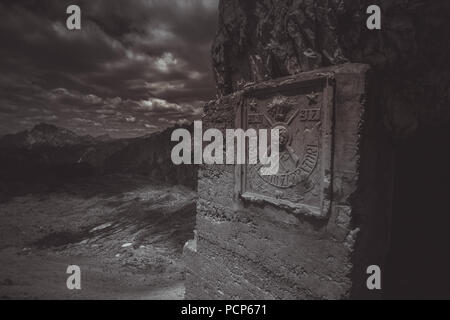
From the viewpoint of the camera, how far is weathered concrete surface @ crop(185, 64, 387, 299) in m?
2.18

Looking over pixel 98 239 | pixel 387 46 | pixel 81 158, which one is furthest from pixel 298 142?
pixel 81 158

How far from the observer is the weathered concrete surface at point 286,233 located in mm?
2184

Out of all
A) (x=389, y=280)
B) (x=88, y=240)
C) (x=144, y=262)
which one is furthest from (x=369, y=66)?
(x=88, y=240)

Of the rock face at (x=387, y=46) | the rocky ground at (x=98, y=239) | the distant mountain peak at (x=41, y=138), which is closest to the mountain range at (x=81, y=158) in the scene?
the distant mountain peak at (x=41, y=138)

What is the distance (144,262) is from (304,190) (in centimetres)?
732

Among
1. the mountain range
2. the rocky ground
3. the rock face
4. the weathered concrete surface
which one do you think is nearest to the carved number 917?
the weathered concrete surface

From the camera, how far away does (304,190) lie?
2459 mm

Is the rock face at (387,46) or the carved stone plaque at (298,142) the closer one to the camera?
the rock face at (387,46)

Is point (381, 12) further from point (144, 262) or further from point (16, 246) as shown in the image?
point (16, 246)

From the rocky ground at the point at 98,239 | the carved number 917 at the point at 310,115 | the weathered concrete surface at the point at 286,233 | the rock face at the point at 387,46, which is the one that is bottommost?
the rocky ground at the point at 98,239

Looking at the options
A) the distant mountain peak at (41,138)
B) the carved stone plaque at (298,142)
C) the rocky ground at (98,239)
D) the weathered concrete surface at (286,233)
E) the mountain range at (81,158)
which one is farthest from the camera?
the distant mountain peak at (41,138)

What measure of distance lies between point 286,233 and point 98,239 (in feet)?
32.7

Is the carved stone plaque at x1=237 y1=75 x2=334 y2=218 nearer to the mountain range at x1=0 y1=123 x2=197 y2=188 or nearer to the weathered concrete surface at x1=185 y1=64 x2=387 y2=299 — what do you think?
the weathered concrete surface at x1=185 y1=64 x2=387 y2=299

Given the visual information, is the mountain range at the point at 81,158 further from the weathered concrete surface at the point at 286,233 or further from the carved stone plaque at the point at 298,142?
the carved stone plaque at the point at 298,142
